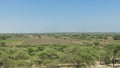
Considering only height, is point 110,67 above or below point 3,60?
below

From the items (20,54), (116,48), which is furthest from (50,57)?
(116,48)

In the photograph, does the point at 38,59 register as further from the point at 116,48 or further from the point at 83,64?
the point at 116,48

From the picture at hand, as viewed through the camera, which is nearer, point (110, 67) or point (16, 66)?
point (16, 66)

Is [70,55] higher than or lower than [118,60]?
higher

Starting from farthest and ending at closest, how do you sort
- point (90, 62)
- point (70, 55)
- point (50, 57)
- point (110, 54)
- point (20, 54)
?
point (110, 54) < point (20, 54) < point (50, 57) < point (90, 62) < point (70, 55)

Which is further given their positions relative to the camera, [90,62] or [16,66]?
[90,62]

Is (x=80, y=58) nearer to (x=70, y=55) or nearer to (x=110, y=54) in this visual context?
(x=70, y=55)

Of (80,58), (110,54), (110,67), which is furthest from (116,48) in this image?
(80,58)

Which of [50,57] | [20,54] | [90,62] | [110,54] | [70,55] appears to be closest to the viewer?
[70,55]

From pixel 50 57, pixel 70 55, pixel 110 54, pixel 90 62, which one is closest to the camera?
pixel 70 55
